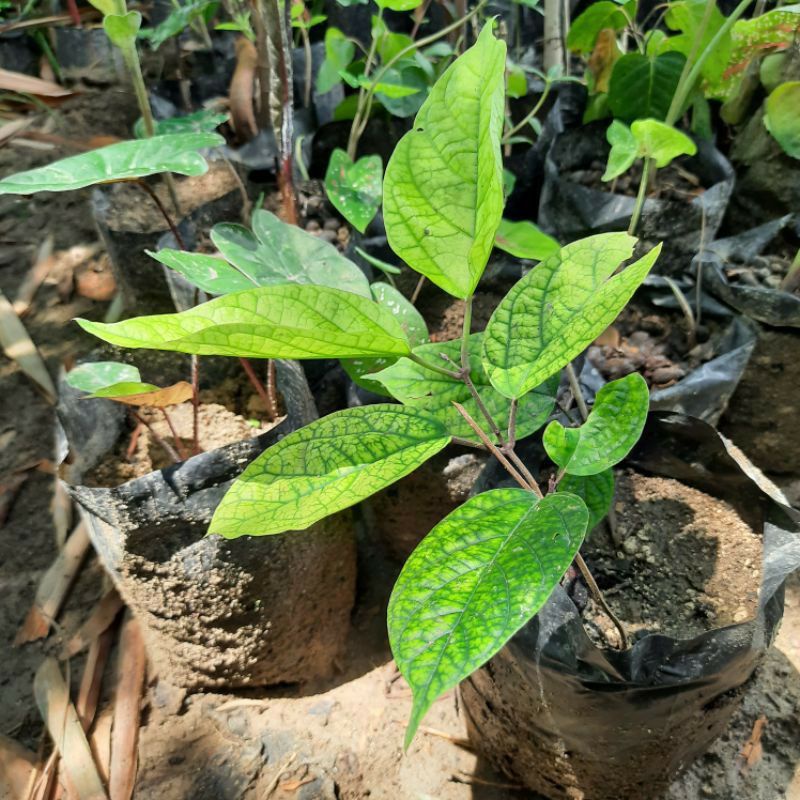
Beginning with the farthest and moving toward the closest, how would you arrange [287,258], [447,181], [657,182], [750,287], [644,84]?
[657,182], [644,84], [750,287], [287,258], [447,181]

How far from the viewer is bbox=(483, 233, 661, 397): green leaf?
498 millimetres

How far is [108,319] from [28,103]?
94 centimetres

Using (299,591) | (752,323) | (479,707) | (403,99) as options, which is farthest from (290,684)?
(403,99)

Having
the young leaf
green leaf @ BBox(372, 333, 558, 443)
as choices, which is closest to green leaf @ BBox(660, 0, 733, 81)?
green leaf @ BBox(372, 333, 558, 443)

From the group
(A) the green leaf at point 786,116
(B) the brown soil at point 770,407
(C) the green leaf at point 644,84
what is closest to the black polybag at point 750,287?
(B) the brown soil at point 770,407

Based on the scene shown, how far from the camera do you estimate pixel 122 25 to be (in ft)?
2.99

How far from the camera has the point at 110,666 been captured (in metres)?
1.18

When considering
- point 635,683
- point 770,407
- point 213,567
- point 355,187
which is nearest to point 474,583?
point 635,683

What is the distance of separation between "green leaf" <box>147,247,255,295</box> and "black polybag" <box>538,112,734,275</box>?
2.97ft

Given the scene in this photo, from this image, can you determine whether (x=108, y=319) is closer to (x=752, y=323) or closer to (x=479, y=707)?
(x=479, y=707)

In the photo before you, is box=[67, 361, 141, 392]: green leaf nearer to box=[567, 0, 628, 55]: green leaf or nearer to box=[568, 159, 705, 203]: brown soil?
box=[568, 159, 705, 203]: brown soil

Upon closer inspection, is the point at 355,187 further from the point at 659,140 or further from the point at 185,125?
the point at 659,140

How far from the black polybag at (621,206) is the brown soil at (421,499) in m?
0.61

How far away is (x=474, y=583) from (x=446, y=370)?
173 millimetres
